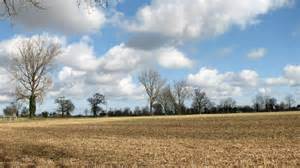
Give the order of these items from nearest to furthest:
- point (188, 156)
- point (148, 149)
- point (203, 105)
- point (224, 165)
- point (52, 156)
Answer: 1. point (224, 165)
2. point (188, 156)
3. point (52, 156)
4. point (148, 149)
5. point (203, 105)

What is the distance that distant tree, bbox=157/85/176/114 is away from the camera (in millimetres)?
143750

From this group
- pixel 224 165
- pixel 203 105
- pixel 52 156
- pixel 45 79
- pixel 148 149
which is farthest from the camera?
pixel 203 105

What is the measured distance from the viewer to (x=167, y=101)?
148 meters

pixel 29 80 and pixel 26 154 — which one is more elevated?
pixel 29 80

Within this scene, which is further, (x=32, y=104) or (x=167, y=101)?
(x=167, y=101)

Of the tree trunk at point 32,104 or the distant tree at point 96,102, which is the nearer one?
the tree trunk at point 32,104

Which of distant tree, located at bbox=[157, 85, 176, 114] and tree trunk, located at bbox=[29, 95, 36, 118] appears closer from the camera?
tree trunk, located at bbox=[29, 95, 36, 118]

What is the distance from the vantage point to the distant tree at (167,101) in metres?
144

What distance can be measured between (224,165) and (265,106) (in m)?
120

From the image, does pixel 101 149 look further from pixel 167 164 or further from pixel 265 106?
pixel 265 106

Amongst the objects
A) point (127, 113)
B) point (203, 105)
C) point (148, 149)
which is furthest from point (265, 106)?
point (148, 149)

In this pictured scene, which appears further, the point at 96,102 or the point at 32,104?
the point at 96,102

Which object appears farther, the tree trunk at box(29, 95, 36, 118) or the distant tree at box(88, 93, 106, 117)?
the distant tree at box(88, 93, 106, 117)

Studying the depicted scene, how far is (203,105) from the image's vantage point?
495 feet
